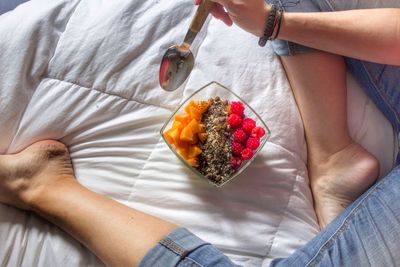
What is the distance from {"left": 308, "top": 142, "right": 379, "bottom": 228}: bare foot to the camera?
86 centimetres

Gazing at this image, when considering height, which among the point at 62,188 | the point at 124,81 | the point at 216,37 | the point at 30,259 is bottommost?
the point at 30,259

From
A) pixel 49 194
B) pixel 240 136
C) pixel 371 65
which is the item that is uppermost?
pixel 371 65

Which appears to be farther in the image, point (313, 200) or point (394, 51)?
point (313, 200)

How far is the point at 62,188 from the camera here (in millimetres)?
824

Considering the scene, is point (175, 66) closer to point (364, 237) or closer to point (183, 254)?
point (183, 254)

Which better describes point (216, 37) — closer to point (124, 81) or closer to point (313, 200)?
point (124, 81)

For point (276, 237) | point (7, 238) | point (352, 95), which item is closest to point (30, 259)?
point (7, 238)

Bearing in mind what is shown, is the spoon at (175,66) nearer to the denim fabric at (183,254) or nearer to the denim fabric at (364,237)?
the denim fabric at (183,254)

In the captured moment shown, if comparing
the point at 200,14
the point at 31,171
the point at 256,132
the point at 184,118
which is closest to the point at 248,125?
the point at 256,132

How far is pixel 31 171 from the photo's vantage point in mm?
850

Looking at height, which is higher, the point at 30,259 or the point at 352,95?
the point at 352,95

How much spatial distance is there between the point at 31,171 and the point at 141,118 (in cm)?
25

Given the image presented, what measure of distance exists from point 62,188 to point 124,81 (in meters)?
0.25

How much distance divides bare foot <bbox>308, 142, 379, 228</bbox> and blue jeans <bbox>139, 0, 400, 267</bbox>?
4cm
